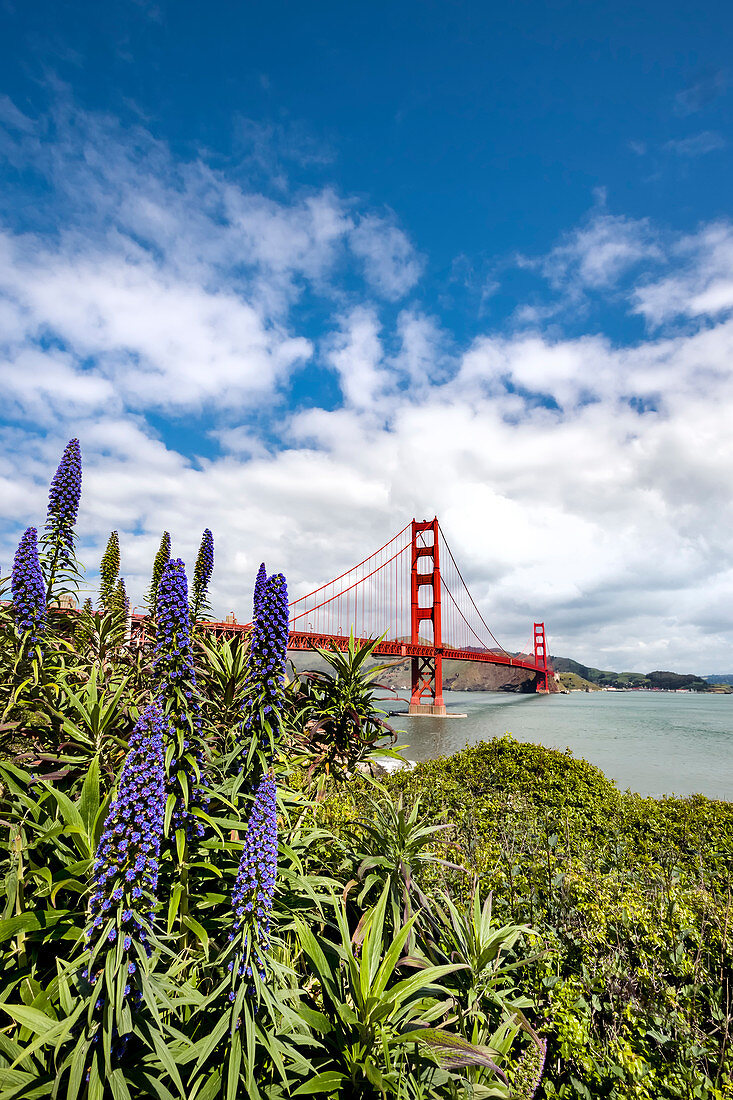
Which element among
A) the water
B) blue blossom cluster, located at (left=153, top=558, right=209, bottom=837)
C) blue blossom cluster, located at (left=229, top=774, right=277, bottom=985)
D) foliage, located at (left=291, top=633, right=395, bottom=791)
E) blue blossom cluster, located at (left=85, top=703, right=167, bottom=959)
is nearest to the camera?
blue blossom cluster, located at (left=85, top=703, right=167, bottom=959)

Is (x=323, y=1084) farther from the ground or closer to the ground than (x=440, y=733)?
farther from the ground

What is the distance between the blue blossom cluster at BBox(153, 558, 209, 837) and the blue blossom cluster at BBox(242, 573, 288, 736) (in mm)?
229

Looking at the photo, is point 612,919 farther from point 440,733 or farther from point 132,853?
point 440,733

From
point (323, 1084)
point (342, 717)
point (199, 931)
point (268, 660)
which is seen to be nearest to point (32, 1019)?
point (199, 931)

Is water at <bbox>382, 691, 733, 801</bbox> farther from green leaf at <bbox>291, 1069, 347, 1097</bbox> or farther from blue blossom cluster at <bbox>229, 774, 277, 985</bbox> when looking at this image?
blue blossom cluster at <bbox>229, 774, 277, 985</bbox>

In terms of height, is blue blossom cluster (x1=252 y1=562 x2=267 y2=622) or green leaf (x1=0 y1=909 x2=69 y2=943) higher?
blue blossom cluster (x1=252 y1=562 x2=267 y2=622)

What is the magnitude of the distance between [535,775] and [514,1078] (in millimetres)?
4221

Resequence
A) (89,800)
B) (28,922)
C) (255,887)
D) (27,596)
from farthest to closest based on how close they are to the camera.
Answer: (27,596) → (89,800) → (28,922) → (255,887)

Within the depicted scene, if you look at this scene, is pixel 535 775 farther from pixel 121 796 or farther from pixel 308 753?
pixel 121 796

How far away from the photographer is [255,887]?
1.61 meters

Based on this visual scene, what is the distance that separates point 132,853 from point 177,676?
54 centimetres

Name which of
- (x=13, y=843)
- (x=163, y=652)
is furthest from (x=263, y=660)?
(x=13, y=843)

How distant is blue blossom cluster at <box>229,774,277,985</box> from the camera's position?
5.23 ft

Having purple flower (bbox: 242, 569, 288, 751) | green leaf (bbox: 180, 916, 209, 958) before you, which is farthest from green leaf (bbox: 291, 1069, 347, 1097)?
purple flower (bbox: 242, 569, 288, 751)
